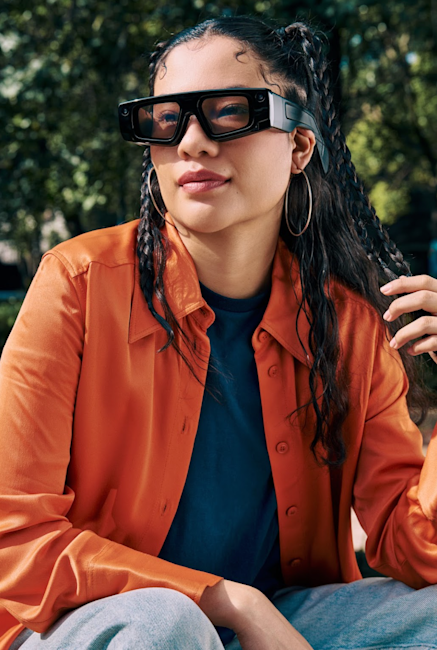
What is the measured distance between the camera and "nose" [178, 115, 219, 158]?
2059mm

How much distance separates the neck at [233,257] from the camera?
225 cm

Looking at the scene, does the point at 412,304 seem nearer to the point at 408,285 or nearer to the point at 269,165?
the point at 408,285

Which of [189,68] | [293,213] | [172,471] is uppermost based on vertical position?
[189,68]

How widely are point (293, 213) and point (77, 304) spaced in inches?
34.0

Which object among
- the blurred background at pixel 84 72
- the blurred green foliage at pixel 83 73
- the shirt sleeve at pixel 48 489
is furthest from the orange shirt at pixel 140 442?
the blurred green foliage at pixel 83 73

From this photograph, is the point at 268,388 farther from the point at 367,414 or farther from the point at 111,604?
the point at 111,604

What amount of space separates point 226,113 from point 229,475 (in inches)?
40.8

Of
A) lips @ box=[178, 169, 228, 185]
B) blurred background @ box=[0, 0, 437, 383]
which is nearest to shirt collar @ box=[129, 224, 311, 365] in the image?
lips @ box=[178, 169, 228, 185]

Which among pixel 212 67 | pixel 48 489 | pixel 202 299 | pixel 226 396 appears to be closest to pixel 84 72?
pixel 212 67

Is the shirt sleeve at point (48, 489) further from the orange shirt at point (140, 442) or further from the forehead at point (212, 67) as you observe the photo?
the forehead at point (212, 67)

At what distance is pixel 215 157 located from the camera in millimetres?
2092

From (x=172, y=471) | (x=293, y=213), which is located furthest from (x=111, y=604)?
(x=293, y=213)

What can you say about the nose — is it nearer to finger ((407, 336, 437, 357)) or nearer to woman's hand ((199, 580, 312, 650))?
finger ((407, 336, 437, 357))

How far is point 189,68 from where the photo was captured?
2.11 meters
